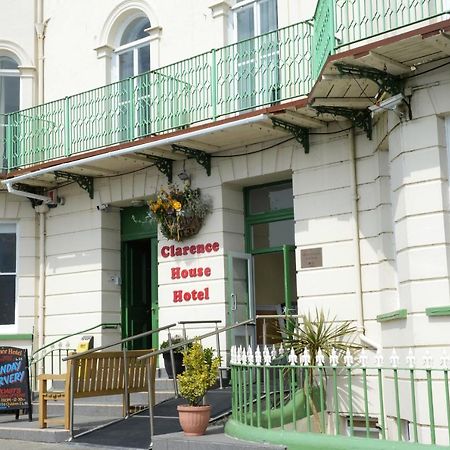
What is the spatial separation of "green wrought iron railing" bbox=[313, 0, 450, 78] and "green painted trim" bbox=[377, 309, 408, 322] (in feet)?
11.0

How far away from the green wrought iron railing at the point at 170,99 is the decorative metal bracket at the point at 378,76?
2185 millimetres

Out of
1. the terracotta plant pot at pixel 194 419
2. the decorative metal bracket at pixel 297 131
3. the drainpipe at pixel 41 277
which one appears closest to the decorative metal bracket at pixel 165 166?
the decorative metal bracket at pixel 297 131

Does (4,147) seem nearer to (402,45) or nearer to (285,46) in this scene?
(285,46)

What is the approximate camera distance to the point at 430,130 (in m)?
9.63

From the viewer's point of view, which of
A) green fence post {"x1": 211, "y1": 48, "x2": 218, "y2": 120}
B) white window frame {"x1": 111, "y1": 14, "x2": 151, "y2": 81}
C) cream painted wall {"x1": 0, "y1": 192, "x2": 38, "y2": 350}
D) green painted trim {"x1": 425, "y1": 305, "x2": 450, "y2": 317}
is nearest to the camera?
green painted trim {"x1": 425, "y1": 305, "x2": 450, "y2": 317}

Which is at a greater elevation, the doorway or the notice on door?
the doorway

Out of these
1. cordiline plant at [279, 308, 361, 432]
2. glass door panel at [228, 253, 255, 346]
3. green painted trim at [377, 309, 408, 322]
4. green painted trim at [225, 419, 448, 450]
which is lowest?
green painted trim at [225, 419, 448, 450]

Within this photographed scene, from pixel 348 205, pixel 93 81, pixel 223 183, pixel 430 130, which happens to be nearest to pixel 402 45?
pixel 430 130

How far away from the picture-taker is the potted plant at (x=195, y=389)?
9.50 meters

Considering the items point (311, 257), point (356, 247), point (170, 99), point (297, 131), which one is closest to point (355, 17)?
point (297, 131)

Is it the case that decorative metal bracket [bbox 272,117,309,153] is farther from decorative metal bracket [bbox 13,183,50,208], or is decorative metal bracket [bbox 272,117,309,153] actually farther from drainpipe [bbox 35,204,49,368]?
drainpipe [bbox 35,204,49,368]

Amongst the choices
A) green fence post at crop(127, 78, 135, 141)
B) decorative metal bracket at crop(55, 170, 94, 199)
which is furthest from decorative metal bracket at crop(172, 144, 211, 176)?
decorative metal bracket at crop(55, 170, 94, 199)

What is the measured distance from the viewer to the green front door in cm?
1563

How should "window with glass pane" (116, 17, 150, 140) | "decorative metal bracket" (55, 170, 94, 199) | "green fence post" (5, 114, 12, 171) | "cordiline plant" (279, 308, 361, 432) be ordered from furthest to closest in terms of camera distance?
"green fence post" (5, 114, 12, 171) < "decorative metal bracket" (55, 170, 94, 199) < "window with glass pane" (116, 17, 150, 140) < "cordiline plant" (279, 308, 361, 432)
